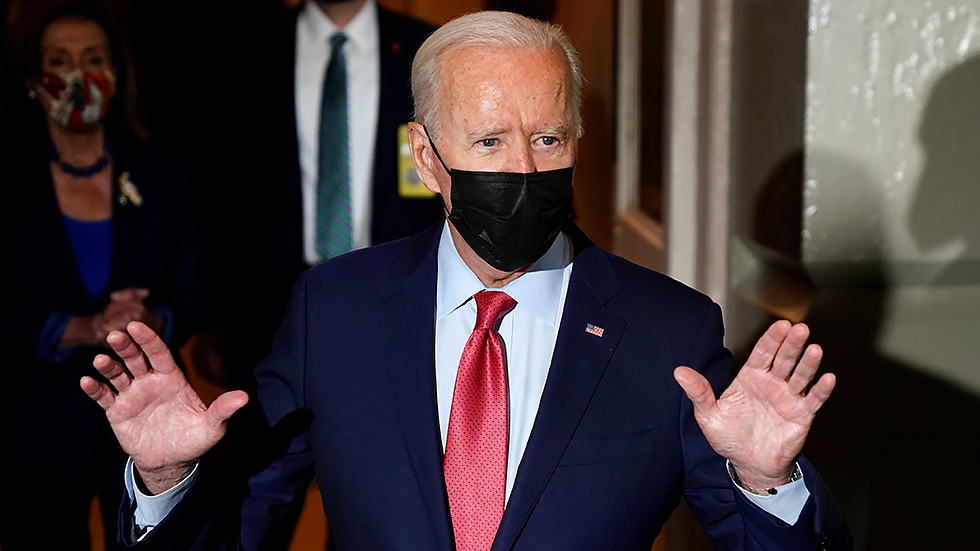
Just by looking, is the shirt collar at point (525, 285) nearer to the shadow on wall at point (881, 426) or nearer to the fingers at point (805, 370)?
the fingers at point (805, 370)

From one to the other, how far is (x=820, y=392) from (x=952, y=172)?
0.96 metres

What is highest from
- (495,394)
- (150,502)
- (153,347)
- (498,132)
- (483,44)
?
(483,44)

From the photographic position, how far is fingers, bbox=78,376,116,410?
1.31 metres

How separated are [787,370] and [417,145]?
0.71m

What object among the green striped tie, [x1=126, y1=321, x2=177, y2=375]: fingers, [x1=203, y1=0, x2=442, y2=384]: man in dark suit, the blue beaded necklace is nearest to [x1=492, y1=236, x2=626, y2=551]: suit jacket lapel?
[x1=126, y1=321, x2=177, y2=375]: fingers

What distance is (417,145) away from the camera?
163cm

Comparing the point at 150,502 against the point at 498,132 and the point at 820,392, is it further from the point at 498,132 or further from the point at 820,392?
the point at 820,392

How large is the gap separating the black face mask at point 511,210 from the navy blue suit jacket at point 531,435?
10 centimetres

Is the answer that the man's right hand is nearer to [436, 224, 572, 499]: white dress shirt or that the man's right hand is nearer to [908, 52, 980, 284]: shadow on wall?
[436, 224, 572, 499]: white dress shirt

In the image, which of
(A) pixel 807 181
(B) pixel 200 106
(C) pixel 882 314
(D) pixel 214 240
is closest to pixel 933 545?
(C) pixel 882 314

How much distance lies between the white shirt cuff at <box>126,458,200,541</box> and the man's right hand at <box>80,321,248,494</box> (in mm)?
35

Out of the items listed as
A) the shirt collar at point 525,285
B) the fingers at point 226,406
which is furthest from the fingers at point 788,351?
the fingers at point 226,406

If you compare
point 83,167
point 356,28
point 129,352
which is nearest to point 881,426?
point 129,352

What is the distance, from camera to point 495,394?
4.85ft
